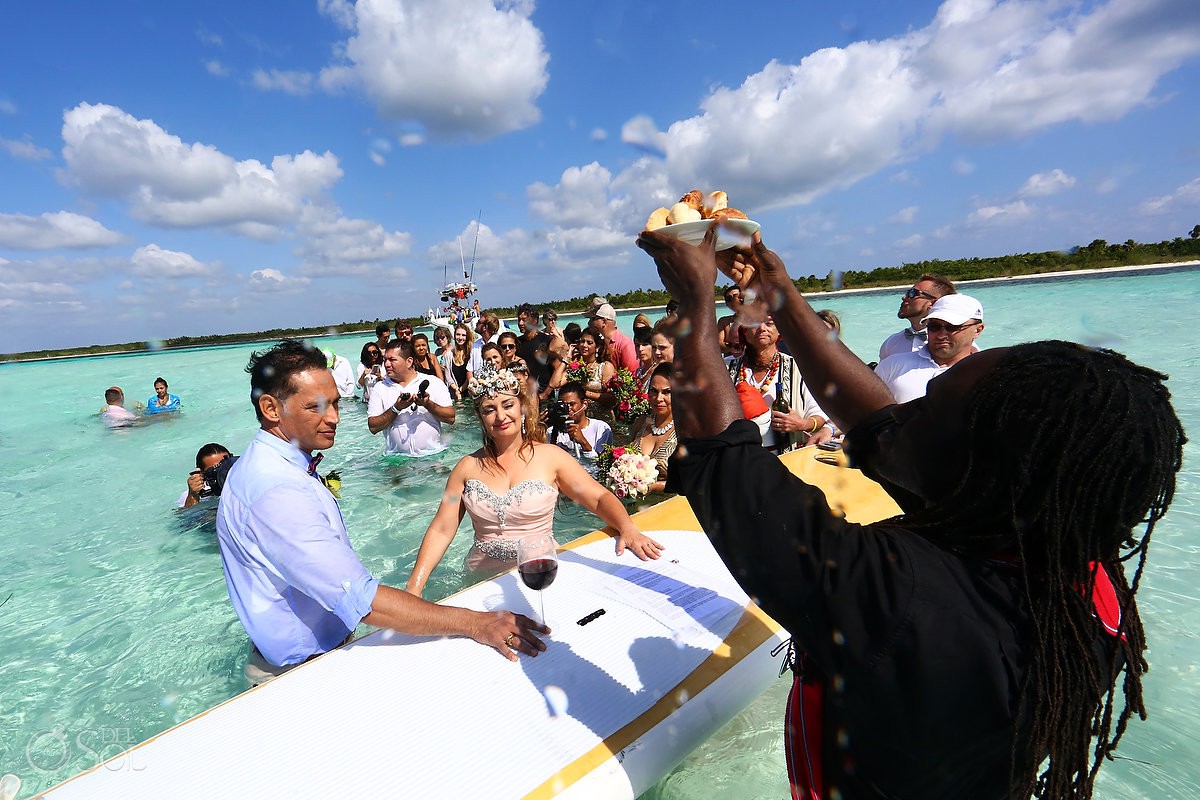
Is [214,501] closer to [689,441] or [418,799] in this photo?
[418,799]

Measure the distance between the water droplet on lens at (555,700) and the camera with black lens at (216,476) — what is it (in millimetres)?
4727

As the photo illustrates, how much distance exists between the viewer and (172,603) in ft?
15.6

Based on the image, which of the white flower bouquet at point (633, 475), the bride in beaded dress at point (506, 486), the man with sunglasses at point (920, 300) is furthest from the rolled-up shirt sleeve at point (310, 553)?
the man with sunglasses at point (920, 300)

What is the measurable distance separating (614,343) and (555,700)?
5.94 m

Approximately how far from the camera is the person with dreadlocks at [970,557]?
0.80 m

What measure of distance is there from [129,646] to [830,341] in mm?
5524

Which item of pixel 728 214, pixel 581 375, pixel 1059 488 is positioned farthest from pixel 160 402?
pixel 1059 488

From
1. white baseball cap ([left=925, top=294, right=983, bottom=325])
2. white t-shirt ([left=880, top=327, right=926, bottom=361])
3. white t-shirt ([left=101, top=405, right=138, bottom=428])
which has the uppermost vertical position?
white baseball cap ([left=925, top=294, right=983, bottom=325])

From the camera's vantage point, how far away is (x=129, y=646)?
13.9ft

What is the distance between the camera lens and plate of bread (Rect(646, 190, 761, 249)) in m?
1.11

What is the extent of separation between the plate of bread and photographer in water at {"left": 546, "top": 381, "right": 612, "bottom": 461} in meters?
4.14

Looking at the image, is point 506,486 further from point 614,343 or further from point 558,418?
point 614,343

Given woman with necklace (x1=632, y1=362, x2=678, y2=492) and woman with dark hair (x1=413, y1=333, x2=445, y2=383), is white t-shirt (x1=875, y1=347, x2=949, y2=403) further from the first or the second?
woman with dark hair (x1=413, y1=333, x2=445, y2=383)

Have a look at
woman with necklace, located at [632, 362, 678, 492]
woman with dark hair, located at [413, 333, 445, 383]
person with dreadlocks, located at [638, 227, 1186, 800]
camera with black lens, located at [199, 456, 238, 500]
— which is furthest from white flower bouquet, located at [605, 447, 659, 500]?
woman with dark hair, located at [413, 333, 445, 383]
